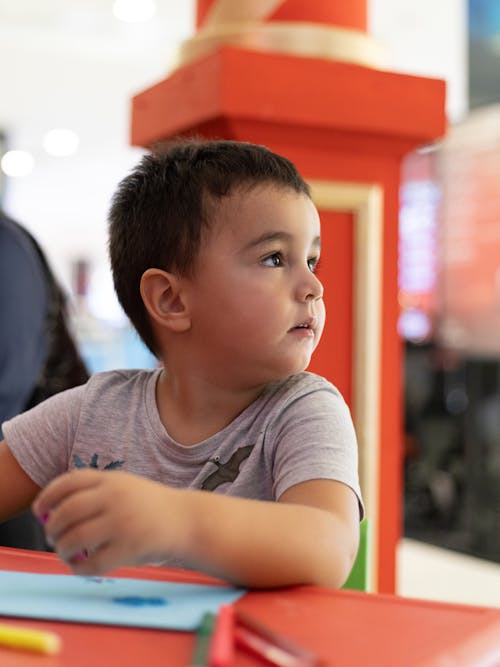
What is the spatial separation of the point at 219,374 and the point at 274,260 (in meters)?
0.11

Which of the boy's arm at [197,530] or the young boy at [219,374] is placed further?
the young boy at [219,374]

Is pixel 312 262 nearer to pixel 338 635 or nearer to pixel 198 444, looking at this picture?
pixel 198 444

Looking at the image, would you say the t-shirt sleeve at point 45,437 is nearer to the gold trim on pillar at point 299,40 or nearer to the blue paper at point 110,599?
the blue paper at point 110,599

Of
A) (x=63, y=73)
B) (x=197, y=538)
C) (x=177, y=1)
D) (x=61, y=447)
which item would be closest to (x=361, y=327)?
(x=61, y=447)

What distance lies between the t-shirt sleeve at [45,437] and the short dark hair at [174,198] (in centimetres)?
10

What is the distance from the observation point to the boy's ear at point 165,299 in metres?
0.76

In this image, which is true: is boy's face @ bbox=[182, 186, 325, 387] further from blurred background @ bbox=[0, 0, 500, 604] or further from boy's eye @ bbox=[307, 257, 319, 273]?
blurred background @ bbox=[0, 0, 500, 604]

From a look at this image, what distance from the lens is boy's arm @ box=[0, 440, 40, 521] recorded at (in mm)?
777

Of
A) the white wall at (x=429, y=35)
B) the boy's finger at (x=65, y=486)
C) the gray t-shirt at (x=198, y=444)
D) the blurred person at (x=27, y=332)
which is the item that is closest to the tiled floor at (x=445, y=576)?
the blurred person at (x=27, y=332)

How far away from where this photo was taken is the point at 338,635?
0.43 meters

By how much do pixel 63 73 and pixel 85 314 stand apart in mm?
2198

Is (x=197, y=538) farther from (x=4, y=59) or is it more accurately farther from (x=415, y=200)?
(x=4, y=59)

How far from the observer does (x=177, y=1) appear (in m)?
4.16

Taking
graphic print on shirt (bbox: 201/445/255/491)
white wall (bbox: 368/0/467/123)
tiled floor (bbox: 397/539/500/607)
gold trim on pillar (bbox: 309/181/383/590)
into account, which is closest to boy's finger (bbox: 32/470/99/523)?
graphic print on shirt (bbox: 201/445/255/491)
